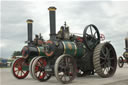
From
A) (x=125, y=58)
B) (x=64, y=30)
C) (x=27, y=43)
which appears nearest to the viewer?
(x=64, y=30)

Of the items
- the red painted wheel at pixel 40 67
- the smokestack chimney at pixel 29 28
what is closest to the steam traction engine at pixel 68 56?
the red painted wheel at pixel 40 67

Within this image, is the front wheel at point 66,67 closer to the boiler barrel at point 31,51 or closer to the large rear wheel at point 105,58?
the large rear wheel at point 105,58

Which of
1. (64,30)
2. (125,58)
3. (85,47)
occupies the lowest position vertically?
(125,58)

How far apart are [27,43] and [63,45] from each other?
13.0 ft

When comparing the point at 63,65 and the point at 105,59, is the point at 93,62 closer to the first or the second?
the point at 105,59

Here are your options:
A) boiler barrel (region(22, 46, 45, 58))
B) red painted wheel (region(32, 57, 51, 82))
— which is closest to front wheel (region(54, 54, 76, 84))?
red painted wheel (region(32, 57, 51, 82))

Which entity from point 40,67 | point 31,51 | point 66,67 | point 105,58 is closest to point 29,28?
point 31,51

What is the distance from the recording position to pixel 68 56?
282 inches

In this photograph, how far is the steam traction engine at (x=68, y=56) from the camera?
23.8ft

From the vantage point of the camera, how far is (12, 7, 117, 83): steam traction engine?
23.8 feet

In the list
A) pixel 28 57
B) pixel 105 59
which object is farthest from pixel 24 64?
pixel 105 59

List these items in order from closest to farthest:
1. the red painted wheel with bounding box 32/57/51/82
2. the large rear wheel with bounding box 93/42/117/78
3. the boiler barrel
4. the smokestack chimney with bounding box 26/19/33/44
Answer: the red painted wheel with bounding box 32/57/51/82
the large rear wheel with bounding box 93/42/117/78
the boiler barrel
the smokestack chimney with bounding box 26/19/33/44

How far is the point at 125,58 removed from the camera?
742 inches

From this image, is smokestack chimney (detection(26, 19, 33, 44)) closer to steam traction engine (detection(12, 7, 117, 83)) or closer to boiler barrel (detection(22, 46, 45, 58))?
steam traction engine (detection(12, 7, 117, 83))
